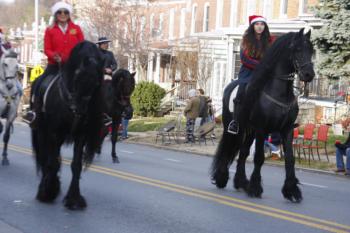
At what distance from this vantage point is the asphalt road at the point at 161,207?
8258 mm

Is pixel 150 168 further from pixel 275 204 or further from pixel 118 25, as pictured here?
pixel 118 25

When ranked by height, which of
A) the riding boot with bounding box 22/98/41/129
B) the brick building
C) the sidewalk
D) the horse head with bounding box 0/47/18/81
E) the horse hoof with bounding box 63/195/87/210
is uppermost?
the brick building

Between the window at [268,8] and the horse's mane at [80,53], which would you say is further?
the window at [268,8]

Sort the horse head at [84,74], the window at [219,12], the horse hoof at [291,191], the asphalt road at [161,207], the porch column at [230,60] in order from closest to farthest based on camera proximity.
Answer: the asphalt road at [161,207] < the horse head at [84,74] < the horse hoof at [291,191] < the porch column at [230,60] < the window at [219,12]

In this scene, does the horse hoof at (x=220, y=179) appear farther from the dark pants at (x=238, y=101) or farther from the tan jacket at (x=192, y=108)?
the tan jacket at (x=192, y=108)

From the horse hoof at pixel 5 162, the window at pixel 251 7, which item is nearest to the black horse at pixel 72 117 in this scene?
the horse hoof at pixel 5 162

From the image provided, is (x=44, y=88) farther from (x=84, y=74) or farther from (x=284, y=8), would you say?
(x=284, y=8)

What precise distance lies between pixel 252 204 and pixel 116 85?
7.06 metres

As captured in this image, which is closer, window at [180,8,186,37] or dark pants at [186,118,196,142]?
dark pants at [186,118,196,142]

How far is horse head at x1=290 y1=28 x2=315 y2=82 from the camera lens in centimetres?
975

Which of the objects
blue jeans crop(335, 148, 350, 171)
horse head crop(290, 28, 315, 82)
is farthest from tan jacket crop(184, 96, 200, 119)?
horse head crop(290, 28, 315, 82)

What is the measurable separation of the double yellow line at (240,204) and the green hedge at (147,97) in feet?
82.2

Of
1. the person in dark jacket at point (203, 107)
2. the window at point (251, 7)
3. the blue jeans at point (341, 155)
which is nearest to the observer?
the blue jeans at point (341, 155)

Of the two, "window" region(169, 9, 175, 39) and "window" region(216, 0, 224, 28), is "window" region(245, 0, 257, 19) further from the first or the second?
"window" region(169, 9, 175, 39)
